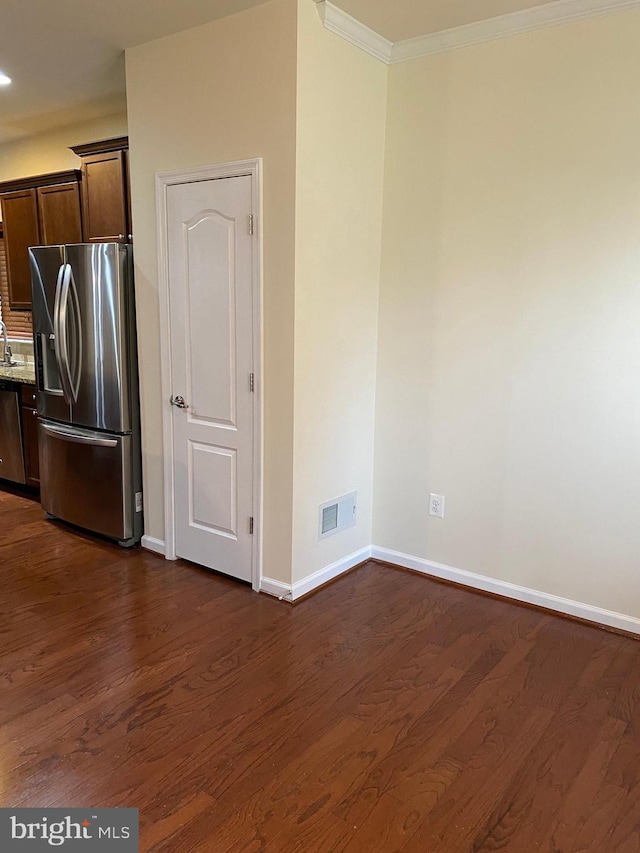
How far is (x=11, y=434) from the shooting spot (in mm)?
4750

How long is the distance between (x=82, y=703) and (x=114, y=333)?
2018 millimetres

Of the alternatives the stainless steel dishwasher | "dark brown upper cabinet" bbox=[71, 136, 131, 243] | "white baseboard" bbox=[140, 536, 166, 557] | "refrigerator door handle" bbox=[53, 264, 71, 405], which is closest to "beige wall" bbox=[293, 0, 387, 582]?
"white baseboard" bbox=[140, 536, 166, 557]

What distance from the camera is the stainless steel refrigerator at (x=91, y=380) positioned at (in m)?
3.60

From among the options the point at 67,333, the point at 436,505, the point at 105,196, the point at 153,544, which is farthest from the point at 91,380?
the point at 436,505

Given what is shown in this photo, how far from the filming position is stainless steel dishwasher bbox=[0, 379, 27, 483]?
4.66 m

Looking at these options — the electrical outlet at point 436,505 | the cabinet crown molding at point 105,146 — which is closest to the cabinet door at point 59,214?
the cabinet crown molding at point 105,146

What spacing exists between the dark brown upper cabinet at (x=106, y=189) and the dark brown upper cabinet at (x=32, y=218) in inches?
9.7

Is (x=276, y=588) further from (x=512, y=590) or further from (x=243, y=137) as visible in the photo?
(x=243, y=137)

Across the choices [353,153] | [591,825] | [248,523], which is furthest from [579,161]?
[591,825]

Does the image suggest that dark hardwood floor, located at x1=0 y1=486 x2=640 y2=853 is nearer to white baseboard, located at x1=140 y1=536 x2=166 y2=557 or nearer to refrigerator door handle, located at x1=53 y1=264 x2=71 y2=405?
white baseboard, located at x1=140 y1=536 x2=166 y2=557

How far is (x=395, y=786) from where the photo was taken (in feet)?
6.54

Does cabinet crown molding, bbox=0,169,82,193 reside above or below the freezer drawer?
above

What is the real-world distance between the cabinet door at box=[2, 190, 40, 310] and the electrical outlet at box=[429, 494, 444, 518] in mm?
3401

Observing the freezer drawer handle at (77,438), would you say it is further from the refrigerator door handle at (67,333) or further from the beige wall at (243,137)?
the beige wall at (243,137)
